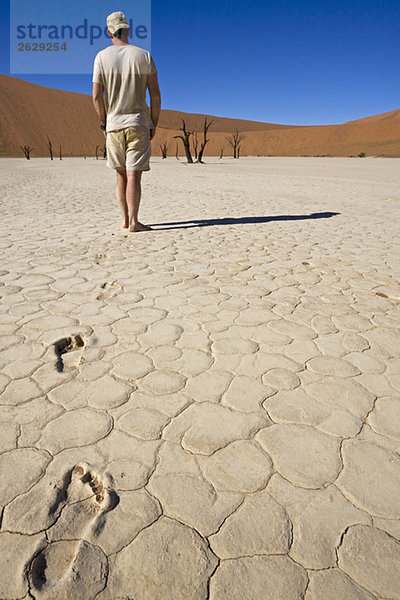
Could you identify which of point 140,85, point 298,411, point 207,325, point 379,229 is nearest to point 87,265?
point 207,325

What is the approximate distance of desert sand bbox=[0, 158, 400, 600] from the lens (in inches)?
41.0

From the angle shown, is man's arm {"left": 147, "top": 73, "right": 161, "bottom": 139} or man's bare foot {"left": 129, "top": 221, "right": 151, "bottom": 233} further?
man's bare foot {"left": 129, "top": 221, "right": 151, "bottom": 233}

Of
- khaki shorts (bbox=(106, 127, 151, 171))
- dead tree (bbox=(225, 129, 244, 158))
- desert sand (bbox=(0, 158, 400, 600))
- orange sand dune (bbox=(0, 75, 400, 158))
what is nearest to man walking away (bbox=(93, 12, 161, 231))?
khaki shorts (bbox=(106, 127, 151, 171))

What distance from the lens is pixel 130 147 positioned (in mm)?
4250

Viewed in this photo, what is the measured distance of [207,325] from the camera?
2.40 meters

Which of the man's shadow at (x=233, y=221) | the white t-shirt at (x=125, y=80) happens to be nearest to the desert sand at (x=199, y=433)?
the white t-shirt at (x=125, y=80)

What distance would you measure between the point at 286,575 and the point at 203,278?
240 centimetres

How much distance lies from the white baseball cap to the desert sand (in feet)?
8.29

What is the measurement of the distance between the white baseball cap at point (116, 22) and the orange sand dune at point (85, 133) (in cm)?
5469

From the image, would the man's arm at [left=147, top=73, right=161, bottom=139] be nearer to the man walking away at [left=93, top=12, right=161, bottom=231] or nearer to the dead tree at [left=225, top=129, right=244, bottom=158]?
the man walking away at [left=93, top=12, right=161, bottom=231]

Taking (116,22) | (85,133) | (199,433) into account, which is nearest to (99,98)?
(116,22)

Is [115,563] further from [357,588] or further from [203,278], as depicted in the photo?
[203,278]

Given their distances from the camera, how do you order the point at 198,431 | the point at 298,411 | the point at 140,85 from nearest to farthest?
the point at 198,431 < the point at 298,411 < the point at 140,85

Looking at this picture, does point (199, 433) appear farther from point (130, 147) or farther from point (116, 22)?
point (116, 22)
